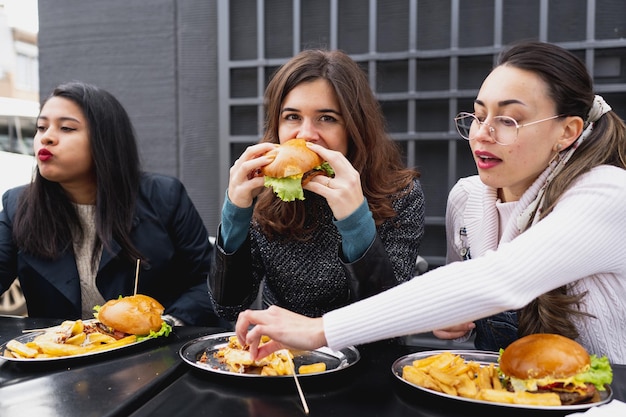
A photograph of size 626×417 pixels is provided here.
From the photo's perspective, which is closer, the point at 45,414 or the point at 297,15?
the point at 45,414

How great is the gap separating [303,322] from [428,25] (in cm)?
355

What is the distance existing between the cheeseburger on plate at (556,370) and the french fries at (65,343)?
4.26ft

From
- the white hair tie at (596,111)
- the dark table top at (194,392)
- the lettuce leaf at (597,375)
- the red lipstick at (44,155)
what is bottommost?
the dark table top at (194,392)

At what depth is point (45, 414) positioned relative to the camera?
142 centimetres

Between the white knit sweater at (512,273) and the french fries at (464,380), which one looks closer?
the french fries at (464,380)

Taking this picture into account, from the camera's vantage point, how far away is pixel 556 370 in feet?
4.82

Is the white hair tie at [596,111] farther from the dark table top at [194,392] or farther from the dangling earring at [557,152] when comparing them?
the dark table top at [194,392]

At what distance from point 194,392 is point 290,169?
894 millimetres

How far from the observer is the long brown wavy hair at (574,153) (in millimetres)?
1930

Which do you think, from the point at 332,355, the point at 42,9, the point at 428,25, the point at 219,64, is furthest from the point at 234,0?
the point at 332,355

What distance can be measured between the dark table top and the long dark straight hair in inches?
46.3

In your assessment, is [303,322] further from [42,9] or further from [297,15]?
[42,9]

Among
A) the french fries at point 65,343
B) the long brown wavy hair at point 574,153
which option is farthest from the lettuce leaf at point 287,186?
the long brown wavy hair at point 574,153

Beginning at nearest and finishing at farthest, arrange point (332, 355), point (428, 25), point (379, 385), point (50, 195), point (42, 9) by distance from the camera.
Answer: point (379, 385)
point (332, 355)
point (50, 195)
point (428, 25)
point (42, 9)
